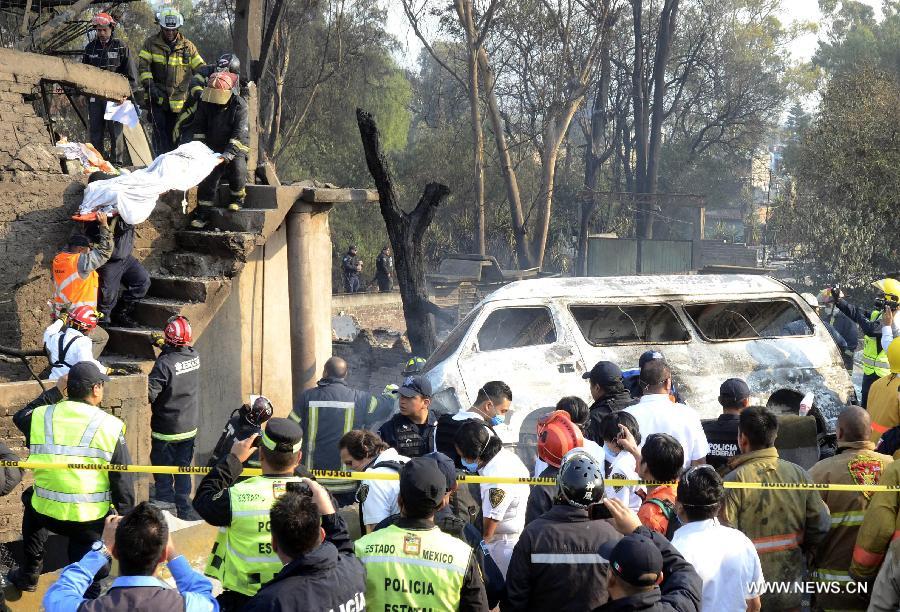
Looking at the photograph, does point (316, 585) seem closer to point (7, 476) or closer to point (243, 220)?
point (7, 476)

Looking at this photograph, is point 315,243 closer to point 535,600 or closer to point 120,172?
point 120,172

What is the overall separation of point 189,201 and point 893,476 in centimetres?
800

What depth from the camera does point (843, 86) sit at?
26719mm

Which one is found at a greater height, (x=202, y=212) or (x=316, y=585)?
(x=202, y=212)

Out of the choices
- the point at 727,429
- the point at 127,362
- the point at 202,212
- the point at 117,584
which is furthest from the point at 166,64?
the point at 117,584

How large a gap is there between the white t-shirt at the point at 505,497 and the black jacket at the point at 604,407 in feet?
4.61

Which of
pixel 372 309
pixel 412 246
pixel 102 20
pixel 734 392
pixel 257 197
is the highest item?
pixel 102 20

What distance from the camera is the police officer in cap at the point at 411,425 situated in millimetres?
6824

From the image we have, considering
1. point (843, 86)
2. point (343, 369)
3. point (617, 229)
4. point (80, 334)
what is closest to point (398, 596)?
point (343, 369)

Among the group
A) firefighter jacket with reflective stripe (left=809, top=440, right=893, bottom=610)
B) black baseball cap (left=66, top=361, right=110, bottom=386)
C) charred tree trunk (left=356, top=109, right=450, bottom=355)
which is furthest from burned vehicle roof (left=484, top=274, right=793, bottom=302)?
black baseball cap (left=66, top=361, right=110, bottom=386)

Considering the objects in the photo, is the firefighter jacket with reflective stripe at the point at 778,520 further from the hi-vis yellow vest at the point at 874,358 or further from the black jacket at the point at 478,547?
the hi-vis yellow vest at the point at 874,358

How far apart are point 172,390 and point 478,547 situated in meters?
4.18

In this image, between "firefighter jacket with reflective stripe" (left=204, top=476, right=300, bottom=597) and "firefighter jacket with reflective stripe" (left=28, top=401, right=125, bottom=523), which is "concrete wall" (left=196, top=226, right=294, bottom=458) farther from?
"firefighter jacket with reflective stripe" (left=204, top=476, right=300, bottom=597)

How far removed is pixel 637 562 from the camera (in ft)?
12.2
